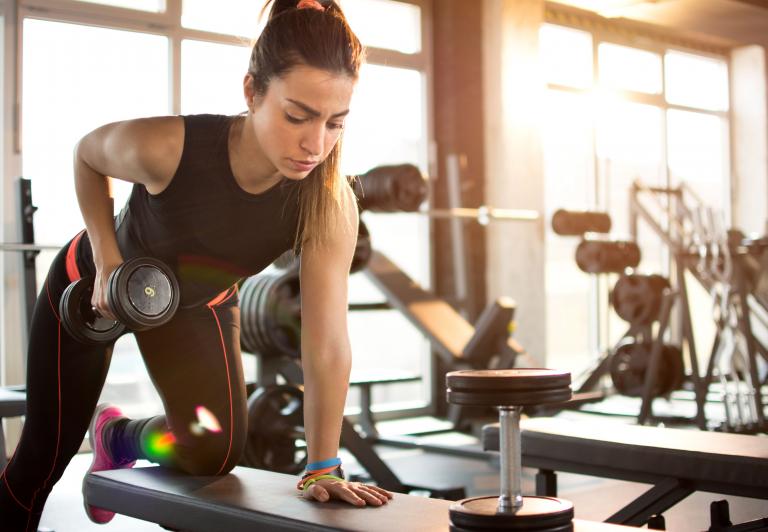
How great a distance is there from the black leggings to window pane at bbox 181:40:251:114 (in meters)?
3.23

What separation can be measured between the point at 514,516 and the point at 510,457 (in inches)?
3.4

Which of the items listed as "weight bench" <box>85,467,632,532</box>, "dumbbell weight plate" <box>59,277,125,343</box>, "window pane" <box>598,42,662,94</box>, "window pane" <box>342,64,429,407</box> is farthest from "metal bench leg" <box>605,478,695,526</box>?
"window pane" <box>598,42,662,94</box>

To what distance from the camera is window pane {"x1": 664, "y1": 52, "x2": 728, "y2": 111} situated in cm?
818

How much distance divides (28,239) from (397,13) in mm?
3417

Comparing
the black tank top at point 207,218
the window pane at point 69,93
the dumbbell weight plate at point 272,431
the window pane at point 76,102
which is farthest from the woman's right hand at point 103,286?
the window pane at point 69,93

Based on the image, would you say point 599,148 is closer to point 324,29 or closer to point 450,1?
point 450,1

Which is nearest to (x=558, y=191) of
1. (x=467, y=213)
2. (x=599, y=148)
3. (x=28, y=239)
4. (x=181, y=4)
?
(x=599, y=148)

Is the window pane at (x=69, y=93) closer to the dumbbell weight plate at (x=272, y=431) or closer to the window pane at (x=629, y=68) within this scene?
the dumbbell weight plate at (x=272, y=431)

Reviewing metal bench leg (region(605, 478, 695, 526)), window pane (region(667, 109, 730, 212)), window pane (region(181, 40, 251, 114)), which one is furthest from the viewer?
window pane (region(667, 109, 730, 212))

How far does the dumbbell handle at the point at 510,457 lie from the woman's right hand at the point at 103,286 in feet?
2.54

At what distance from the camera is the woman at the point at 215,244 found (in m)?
1.64

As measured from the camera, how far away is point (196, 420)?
6.51 ft

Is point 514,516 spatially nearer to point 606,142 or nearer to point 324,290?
point 324,290

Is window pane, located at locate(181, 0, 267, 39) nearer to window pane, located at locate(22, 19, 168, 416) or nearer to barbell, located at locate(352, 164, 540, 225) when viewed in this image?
window pane, located at locate(22, 19, 168, 416)
